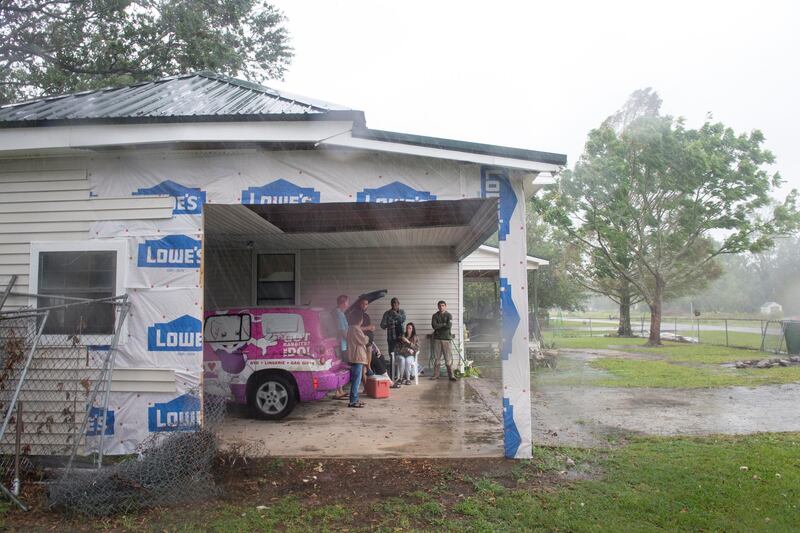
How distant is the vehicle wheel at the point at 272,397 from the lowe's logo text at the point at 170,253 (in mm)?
2415

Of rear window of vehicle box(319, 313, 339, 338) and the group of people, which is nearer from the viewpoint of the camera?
rear window of vehicle box(319, 313, 339, 338)

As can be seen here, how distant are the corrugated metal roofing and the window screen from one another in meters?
1.46

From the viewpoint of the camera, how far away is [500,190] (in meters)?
5.79

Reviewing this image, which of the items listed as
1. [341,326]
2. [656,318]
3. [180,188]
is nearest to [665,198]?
[656,318]

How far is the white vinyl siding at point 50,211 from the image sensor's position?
575 cm

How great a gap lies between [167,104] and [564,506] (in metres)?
5.80

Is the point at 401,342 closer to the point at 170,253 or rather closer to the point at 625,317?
the point at 170,253

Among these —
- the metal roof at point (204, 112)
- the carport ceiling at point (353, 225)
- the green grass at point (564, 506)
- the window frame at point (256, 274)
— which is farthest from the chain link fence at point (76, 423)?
the window frame at point (256, 274)

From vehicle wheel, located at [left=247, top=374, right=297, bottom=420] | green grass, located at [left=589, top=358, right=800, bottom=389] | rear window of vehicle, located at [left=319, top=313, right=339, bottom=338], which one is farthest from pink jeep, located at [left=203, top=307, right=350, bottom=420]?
green grass, located at [left=589, top=358, right=800, bottom=389]

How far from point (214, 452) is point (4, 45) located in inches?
619

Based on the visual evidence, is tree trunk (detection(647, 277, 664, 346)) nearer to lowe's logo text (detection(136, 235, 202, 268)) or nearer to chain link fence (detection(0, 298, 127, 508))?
lowe's logo text (detection(136, 235, 202, 268))

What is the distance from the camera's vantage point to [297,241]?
11.3 m

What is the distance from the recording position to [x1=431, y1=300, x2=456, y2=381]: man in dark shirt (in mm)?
11453

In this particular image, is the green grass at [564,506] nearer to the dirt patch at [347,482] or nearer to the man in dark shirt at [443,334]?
the dirt patch at [347,482]
